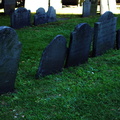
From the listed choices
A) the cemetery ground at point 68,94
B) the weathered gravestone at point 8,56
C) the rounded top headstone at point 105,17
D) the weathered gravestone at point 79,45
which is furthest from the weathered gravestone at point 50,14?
the weathered gravestone at point 8,56

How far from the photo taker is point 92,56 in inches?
295

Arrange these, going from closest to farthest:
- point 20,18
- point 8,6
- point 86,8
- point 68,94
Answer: point 68,94 < point 20,18 < point 86,8 < point 8,6

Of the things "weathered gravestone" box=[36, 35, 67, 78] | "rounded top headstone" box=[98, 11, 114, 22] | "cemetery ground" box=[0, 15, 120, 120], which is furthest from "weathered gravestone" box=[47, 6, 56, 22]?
"weathered gravestone" box=[36, 35, 67, 78]

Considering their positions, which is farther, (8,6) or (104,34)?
(8,6)

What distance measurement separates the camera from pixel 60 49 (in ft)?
19.3

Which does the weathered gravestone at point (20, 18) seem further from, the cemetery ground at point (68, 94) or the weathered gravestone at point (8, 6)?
the cemetery ground at point (68, 94)

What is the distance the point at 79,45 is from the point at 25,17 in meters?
6.38

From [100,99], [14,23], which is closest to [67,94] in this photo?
[100,99]

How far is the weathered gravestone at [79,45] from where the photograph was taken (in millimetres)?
6184

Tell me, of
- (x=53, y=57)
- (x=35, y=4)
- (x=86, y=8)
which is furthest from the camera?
(x=35, y=4)

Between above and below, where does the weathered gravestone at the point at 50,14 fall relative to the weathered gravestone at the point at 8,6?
below

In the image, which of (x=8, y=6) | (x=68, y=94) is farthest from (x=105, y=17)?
(x=8, y=6)

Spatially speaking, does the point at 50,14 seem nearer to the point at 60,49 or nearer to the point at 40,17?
the point at 40,17

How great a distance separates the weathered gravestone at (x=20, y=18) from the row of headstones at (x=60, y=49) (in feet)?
17.1
